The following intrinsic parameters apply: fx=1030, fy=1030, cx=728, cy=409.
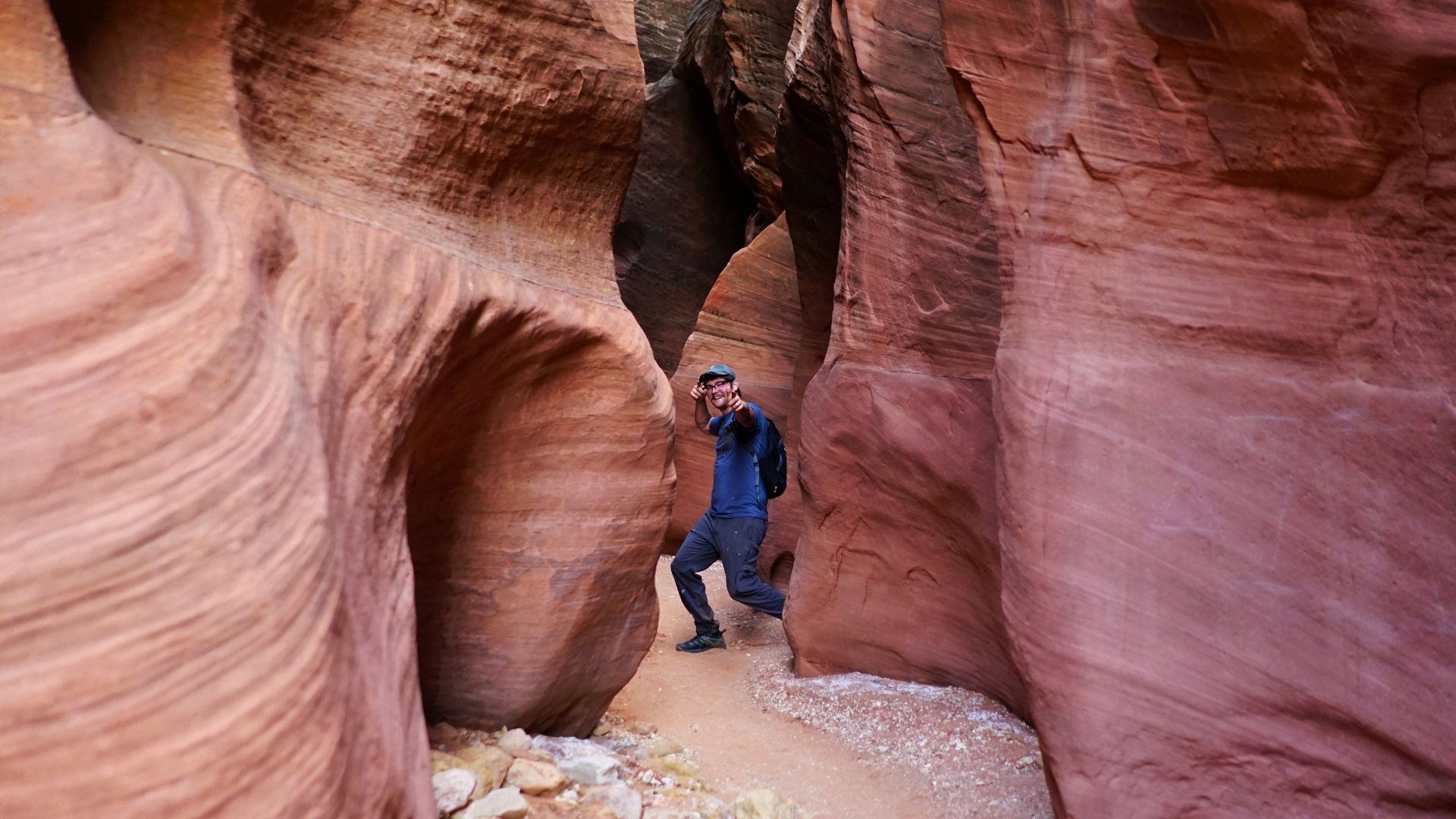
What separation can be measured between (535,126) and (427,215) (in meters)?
0.59

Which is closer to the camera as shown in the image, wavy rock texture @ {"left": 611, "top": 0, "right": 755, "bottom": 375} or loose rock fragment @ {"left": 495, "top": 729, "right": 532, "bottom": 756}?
loose rock fragment @ {"left": 495, "top": 729, "right": 532, "bottom": 756}

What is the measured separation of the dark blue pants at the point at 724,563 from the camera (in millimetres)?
6094

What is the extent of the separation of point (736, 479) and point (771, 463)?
240 millimetres

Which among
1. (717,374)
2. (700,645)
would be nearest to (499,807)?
(717,374)

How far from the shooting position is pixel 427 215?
3.12 metres

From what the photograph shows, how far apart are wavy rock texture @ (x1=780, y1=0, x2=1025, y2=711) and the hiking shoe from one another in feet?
2.43

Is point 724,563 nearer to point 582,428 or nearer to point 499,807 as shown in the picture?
point 582,428

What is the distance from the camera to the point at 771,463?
6.07m

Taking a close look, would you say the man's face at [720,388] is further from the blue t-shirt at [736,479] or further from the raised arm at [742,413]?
the blue t-shirt at [736,479]

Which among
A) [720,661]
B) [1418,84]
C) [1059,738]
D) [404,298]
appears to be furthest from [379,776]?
[720,661]

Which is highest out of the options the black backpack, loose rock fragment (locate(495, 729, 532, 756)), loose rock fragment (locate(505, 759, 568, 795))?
loose rock fragment (locate(505, 759, 568, 795))

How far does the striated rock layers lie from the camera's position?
1611 millimetres

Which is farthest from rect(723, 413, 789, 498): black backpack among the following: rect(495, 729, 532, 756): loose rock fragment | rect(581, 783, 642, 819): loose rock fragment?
rect(581, 783, 642, 819): loose rock fragment

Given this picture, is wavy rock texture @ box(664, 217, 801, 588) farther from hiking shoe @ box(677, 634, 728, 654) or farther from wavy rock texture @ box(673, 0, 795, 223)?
hiking shoe @ box(677, 634, 728, 654)
